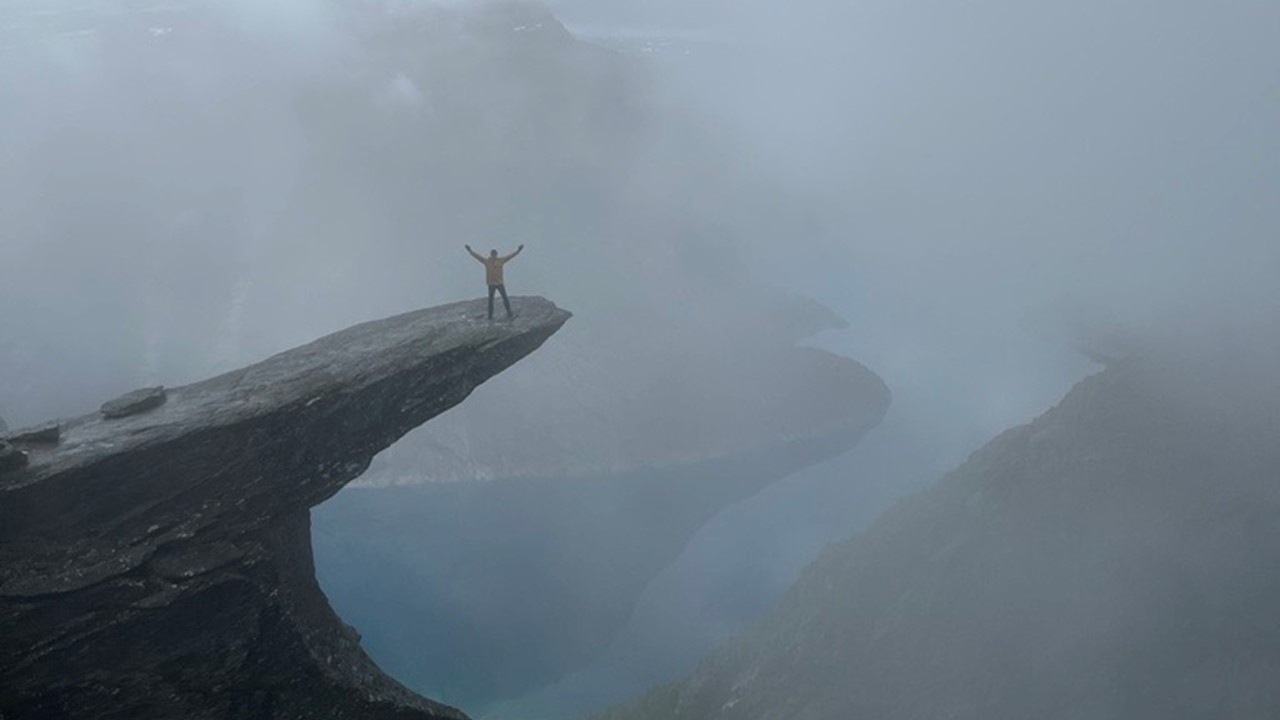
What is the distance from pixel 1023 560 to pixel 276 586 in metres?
64.3

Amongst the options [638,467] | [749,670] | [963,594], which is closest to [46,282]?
[638,467]

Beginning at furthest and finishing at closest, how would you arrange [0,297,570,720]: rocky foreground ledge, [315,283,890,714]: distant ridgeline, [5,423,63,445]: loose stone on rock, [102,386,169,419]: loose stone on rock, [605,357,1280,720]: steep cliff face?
[315,283,890,714]: distant ridgeline → [605,357,1280,720]: steep cliff face → [102,386,169,419]: loose stone on rock → [5,423,63,445]: loose stone on rock → [0,297,570,720]: rocky foreground ledge

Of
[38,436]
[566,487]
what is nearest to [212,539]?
[38,436]

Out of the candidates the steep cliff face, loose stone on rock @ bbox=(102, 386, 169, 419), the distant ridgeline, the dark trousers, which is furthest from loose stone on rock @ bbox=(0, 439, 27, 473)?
the distant ridgeline

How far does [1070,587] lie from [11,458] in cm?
6876

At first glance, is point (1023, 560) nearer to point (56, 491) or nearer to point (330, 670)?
point (330, 670)

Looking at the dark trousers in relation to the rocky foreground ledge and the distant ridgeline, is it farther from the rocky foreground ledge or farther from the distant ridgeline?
the distant ridgeline

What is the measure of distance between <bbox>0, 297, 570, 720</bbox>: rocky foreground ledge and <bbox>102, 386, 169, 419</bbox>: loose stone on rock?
0.29m

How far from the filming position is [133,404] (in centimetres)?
2466

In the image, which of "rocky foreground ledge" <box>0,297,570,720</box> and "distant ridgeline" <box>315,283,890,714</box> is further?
"distant ridgeline" <box>315,283,890,714</box>

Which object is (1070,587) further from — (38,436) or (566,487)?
(566,487)

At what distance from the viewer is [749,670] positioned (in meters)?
79.7

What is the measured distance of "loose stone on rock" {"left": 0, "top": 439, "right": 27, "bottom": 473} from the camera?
21281 mm

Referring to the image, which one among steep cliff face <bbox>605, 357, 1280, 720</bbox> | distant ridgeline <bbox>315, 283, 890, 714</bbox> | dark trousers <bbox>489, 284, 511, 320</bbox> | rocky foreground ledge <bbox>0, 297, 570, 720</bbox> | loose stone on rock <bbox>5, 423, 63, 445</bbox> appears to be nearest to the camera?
rocky foreground ledge <bbox>0, 297, 570, 720</bbox>
